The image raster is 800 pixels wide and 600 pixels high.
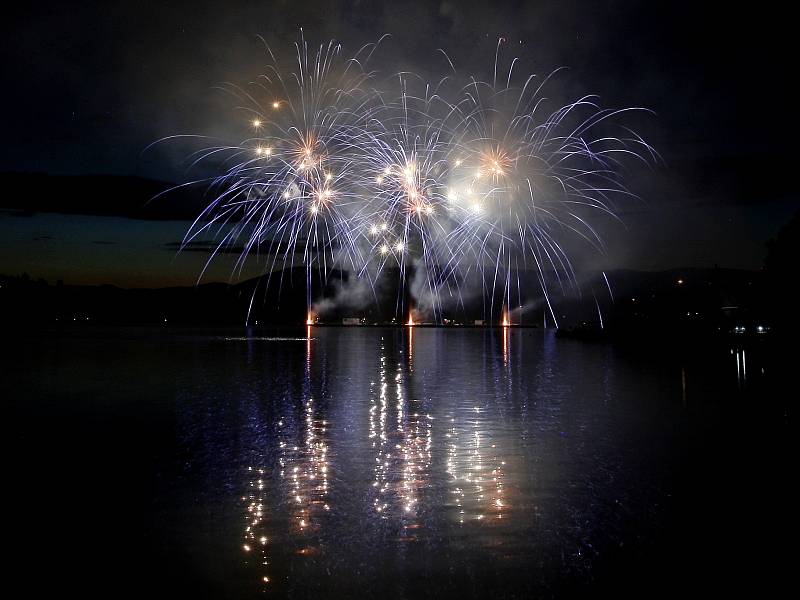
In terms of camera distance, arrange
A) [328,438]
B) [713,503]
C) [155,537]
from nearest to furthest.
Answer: [155,537] < [713,503] < [328,438]

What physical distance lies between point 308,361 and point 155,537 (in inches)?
1241

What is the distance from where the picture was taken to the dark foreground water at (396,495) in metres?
7.00

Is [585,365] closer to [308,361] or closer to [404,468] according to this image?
[308,361]

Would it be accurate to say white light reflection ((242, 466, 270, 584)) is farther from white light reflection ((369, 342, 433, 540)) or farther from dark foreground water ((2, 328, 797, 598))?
white light reflection ((369, 342, 433, 540))

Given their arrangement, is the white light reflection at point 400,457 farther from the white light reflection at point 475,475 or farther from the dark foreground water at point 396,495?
the white light reflection at point 475,475

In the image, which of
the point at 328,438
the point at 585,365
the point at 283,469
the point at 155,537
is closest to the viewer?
the point at 155,537

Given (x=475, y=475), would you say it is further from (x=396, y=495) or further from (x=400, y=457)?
(x=400, y=457)

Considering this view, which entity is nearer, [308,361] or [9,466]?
[9,466]

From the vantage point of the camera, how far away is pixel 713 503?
378 inches

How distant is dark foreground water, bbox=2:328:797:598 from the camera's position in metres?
7.00

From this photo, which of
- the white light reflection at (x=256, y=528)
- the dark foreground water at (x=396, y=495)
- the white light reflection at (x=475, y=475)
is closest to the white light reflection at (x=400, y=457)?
the dark foreground water at (x=396, y=495)

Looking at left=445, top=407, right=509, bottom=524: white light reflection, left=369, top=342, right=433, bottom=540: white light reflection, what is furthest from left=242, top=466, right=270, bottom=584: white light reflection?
left=445, top=407, right=509, bottom=524: white light reflection

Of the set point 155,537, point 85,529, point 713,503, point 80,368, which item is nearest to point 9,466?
point 85,529

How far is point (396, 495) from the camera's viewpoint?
9.97 metres
